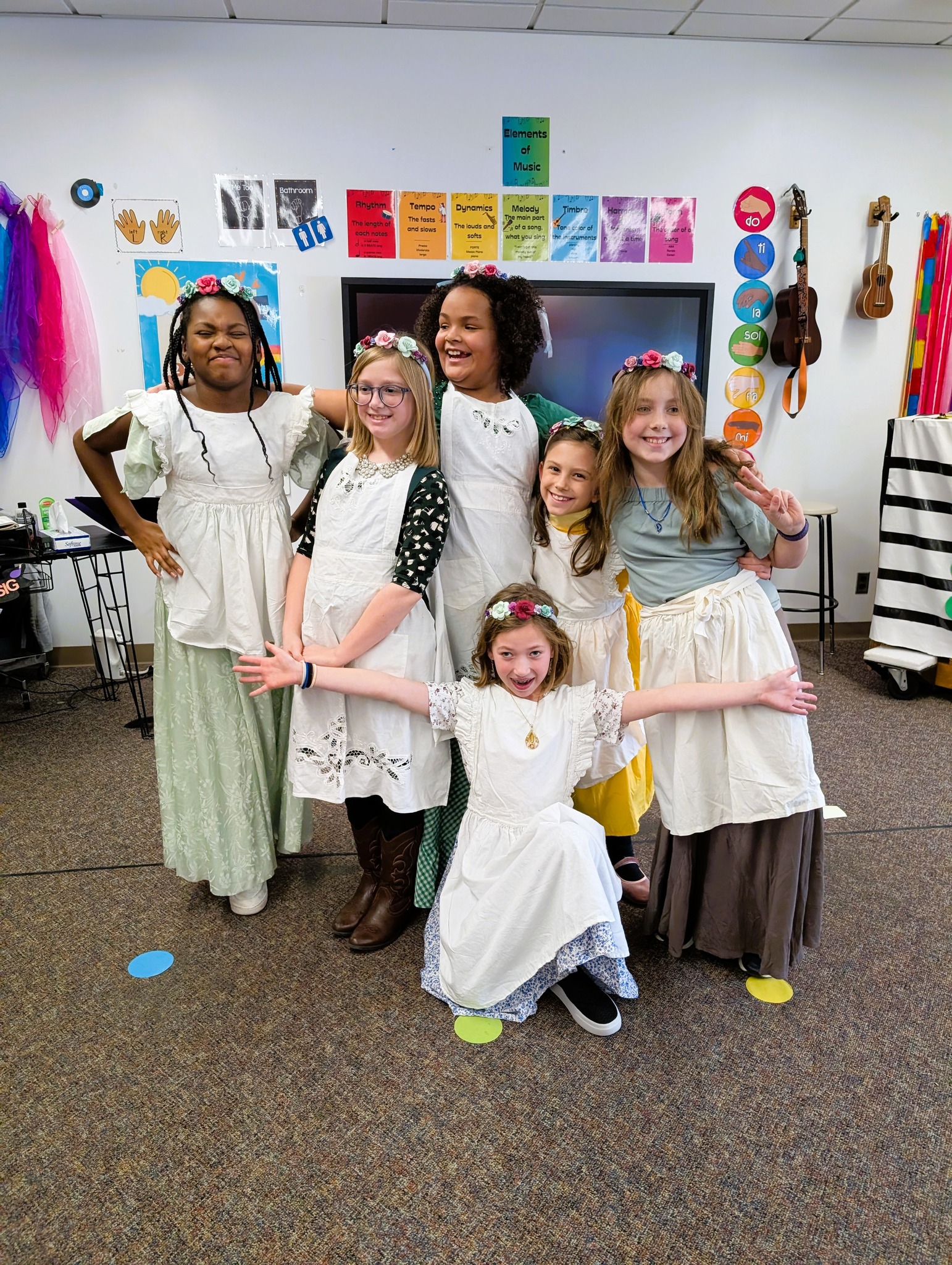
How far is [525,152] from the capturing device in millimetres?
3439

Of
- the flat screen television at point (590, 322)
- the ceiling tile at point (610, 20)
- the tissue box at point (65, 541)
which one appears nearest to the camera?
the tissue box at point (65, 541)

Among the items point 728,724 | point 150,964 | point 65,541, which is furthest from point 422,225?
point 150,964

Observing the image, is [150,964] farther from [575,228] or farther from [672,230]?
[672,230]

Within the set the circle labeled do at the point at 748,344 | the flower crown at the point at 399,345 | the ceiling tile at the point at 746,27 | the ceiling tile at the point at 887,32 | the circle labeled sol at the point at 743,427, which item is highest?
the ceiling tile at the point at 887,32

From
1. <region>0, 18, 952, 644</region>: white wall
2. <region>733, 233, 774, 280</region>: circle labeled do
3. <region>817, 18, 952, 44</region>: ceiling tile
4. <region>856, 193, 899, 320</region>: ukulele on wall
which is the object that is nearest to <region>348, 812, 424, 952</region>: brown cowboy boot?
<region>0, 18, 952, 644</region>: white wall

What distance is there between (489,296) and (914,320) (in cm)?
305

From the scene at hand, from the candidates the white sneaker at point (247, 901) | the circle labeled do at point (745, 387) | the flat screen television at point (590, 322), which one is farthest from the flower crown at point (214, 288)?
the circle labeled do at point (745, 387)

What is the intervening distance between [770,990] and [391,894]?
0.84m

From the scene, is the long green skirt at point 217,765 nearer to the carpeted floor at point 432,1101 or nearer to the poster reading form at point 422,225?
the carpeted floor at point 432,1101

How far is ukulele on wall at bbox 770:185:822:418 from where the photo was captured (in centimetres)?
359

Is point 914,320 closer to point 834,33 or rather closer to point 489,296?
point 834,33

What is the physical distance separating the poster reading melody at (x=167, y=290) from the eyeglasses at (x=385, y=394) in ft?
7.22

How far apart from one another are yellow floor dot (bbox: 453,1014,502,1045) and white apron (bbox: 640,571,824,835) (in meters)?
0.53

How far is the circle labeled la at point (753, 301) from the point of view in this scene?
3670 millimetres
